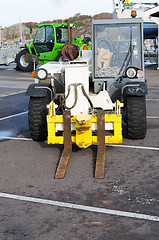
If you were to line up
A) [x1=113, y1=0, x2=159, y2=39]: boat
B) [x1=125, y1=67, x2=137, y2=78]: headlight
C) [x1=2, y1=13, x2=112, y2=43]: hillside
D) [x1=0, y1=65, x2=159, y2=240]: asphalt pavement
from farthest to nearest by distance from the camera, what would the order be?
[x1=2, y1=13, x2=112, y2=43]: hillside → [x1=113, y1=0, x2=159, y2=39]: boat → [x1=125, y1=67, x2=137, y2=78]: headlight → [x1=0, y1=65, x2=159, y2=240]: asphalt pavement

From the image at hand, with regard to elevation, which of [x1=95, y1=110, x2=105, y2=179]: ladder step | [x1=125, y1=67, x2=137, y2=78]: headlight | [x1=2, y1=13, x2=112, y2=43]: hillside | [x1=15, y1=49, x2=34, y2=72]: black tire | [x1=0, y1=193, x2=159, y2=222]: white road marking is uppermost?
[x1=2, y1=13, x2=112, y2=43]: hillside

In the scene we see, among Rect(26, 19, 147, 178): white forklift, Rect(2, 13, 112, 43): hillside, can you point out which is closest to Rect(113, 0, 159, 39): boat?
Rect(26, 19, 147, 178): white forklift

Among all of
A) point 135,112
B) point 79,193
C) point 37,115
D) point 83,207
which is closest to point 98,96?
point 135,112

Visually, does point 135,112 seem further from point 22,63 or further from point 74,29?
point 74,29

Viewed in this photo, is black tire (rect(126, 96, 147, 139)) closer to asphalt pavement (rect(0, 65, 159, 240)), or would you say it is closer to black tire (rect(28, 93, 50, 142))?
asphalt pavement (rect(0, 65, 159, 240))

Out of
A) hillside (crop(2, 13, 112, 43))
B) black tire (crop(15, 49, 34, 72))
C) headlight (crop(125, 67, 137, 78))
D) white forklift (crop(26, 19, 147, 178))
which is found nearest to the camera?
white forklift (crop(26, 19, 147, 178))

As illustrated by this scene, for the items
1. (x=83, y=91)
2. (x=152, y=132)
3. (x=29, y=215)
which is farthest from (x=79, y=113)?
(x=29, y=215)

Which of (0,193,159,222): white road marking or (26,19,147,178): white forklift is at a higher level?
(26,19,147,178): white forklift

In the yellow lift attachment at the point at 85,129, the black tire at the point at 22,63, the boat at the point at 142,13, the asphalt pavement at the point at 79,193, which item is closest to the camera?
the asphalt pavement at the point at 79,193

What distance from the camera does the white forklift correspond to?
24.1 feet

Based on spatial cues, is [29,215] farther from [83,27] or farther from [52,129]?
[83,27]

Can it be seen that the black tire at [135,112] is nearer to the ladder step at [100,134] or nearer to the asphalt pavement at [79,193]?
the asphalt pavement at [79,193]

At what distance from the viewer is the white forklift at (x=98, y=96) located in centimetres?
734

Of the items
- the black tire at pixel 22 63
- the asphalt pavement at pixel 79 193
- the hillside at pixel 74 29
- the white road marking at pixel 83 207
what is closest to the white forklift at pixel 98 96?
the asphalt pavement at pixel 79 193
